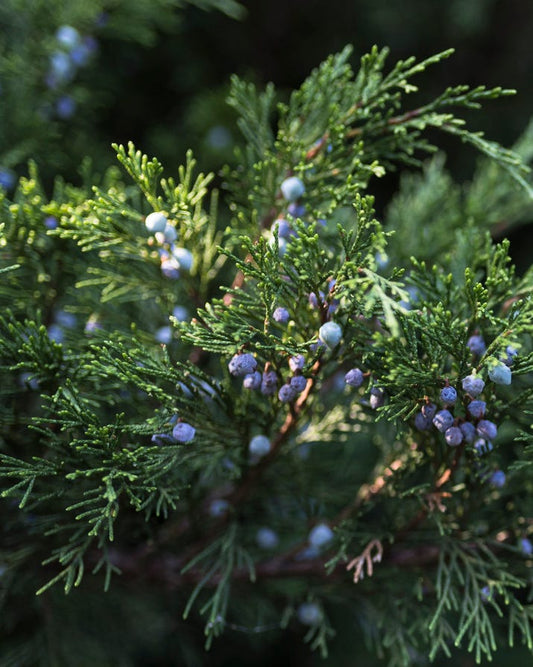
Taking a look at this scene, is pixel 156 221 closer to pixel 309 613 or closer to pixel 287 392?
pixel 287 392

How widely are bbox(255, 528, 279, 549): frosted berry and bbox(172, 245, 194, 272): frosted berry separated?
0.39 m

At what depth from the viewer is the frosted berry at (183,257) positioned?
75 centimetres

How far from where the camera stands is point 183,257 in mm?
750

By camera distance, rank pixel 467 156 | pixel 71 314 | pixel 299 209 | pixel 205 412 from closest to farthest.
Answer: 1. pixel 205 412
2. pixel 299 209
3. pixel 71 314
4. pixel 467 156

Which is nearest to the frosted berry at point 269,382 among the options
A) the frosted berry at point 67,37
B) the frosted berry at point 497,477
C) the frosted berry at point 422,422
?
the frosted berry at point 422,422

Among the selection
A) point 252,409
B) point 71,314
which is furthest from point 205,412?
point 71,314

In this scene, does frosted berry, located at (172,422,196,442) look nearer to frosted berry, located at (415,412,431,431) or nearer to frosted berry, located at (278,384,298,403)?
frosted berry, located at (278,384,298,403)

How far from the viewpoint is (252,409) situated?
29.3 inches

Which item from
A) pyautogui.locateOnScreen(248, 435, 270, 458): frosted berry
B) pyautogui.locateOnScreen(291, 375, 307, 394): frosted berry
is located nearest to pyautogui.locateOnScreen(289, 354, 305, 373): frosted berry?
pyautogui.locateOnScreen(291, 375, 307, 394): frosted berry

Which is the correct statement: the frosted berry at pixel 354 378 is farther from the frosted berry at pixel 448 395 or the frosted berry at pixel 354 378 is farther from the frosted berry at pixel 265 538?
the frosted berry at pixel 265 538

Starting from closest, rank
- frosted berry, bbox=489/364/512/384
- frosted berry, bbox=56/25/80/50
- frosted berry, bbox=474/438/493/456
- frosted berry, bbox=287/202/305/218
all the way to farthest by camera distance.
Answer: frosted berry, bbox=489/364/512/384
frosted berry, bbox=474/438/493/456
frosted berry, bbox=287/202/305/218
frosted berry, bbox=56/25/80/50

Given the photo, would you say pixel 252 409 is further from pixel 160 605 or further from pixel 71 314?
pixel 160 605

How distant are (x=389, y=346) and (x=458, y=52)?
5.49 feet

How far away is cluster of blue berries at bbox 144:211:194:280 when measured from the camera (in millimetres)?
729
